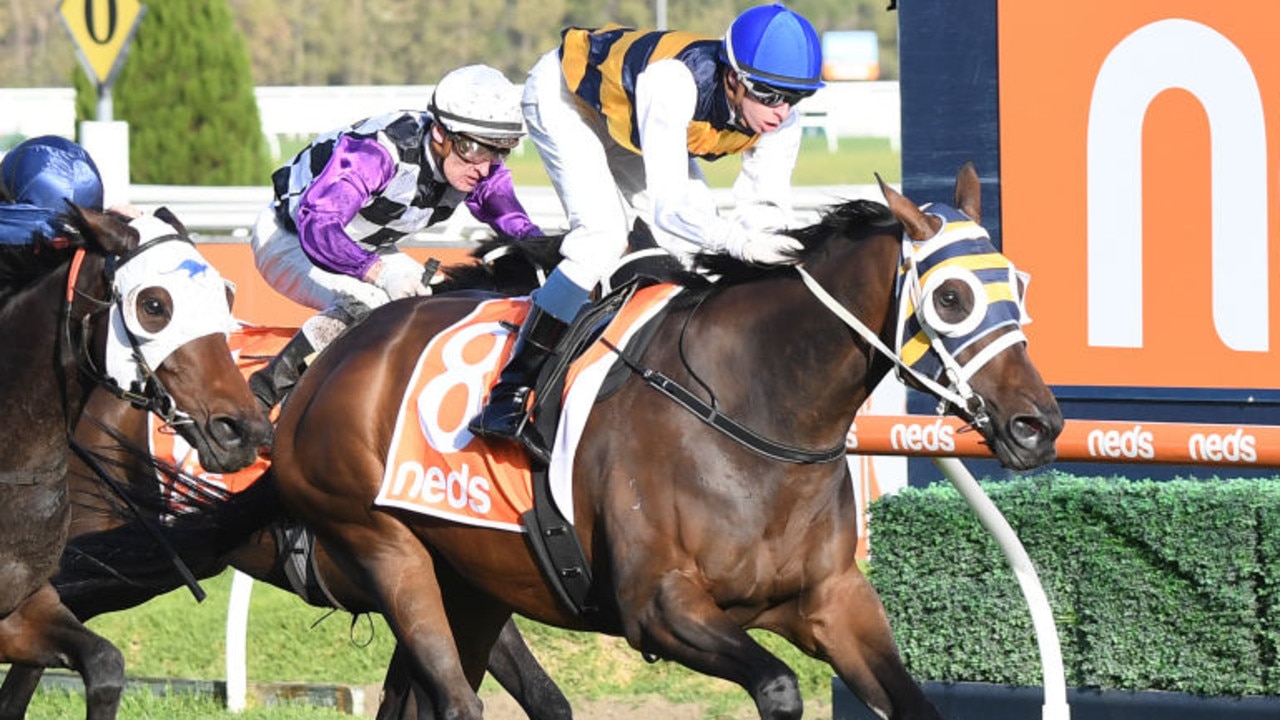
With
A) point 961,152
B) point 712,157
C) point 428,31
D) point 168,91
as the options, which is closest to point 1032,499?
point 961,152

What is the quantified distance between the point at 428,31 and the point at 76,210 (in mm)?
44253

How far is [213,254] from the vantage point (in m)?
9.06

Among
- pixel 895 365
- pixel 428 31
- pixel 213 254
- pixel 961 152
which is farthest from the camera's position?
pixel 428 31

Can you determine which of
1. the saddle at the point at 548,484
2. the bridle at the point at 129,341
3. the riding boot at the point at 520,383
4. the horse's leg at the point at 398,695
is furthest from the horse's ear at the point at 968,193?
the horse's leg at the point at 398,695

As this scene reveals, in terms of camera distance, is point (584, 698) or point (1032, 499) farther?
point (584, 698)

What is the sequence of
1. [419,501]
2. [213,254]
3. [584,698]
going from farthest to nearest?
[213,254] < [584,698] < [419,501]

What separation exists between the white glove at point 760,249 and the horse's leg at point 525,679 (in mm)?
1366

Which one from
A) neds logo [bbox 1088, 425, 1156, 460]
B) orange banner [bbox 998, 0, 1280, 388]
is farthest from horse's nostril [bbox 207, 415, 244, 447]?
orange banner [bbox 998, 0, 1280, 388]

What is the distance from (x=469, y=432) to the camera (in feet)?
16.0

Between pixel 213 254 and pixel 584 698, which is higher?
pixel 213 254

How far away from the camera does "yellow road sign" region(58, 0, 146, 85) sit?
36.8 ft

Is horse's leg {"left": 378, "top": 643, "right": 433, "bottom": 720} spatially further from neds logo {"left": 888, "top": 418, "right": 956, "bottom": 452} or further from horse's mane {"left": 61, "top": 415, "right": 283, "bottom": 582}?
neds logo {"left": 888, "top": 418, "right": 956, "bottom": 452}

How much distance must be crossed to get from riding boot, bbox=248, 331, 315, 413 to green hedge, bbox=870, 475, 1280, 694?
1696 mm

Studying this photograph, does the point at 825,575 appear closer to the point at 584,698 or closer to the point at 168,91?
the point at 584,698
